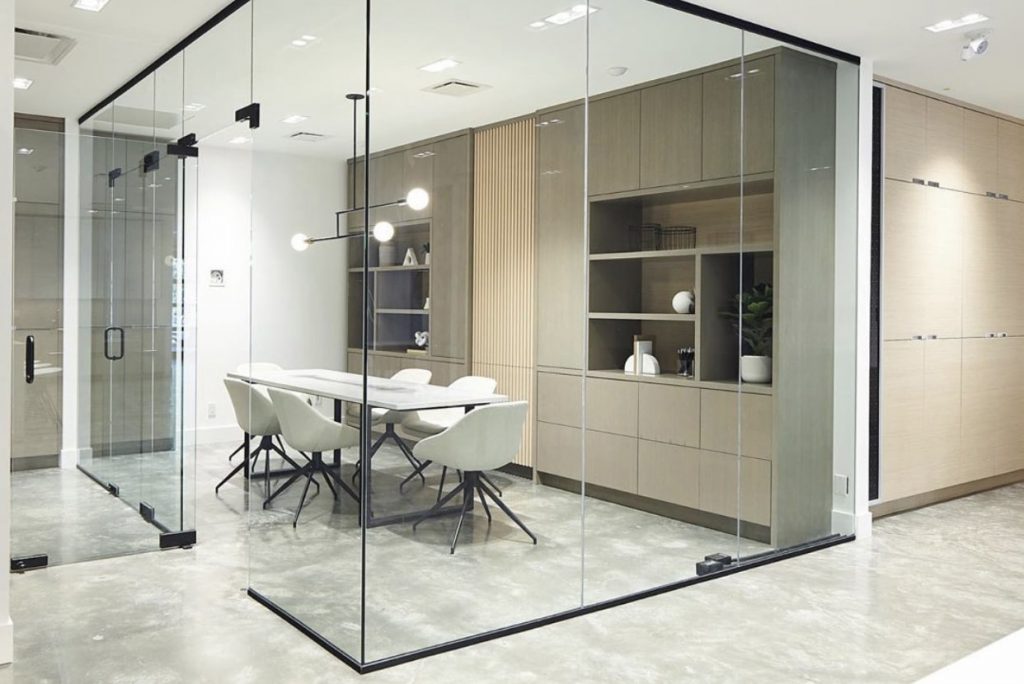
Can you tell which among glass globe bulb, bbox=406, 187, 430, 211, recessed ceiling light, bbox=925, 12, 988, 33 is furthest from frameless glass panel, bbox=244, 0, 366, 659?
recessed ceiling light, bbox=925, 12, 988, 33

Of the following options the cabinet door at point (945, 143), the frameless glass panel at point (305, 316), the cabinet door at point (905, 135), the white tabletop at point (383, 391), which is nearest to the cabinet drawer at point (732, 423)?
the white tabletop at point (383, 391)

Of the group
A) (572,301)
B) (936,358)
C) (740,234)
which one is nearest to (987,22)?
(740,234)

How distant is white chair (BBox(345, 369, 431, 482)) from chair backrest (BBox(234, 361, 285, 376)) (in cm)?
58

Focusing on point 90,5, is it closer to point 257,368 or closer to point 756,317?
point 257,368

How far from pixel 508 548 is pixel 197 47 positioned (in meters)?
3.06

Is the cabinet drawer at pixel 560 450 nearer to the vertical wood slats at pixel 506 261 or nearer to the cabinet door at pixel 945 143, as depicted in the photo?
the vertical wood slats at pixel 506 261

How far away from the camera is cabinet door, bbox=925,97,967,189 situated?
18.5 feet

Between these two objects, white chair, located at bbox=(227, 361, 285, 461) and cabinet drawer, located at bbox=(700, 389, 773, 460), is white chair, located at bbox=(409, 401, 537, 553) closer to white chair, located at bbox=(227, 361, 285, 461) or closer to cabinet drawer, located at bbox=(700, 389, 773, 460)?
white chair, located at bbox=(227, 361, 285, 461)

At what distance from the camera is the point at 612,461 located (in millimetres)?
3770

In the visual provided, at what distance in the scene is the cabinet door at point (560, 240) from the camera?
141 inches

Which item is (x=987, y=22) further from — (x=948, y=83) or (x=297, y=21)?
(x=297, y=21)

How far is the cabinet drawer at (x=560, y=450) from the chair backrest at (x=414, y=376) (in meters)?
0.58

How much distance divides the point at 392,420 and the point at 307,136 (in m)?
1.16

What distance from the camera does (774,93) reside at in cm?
445
